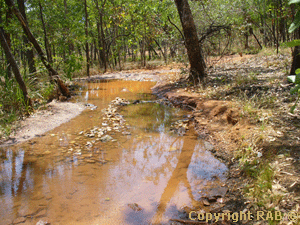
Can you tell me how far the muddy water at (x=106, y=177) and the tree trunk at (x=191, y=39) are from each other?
3650mm

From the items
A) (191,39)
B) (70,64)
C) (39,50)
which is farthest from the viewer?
(70,64)

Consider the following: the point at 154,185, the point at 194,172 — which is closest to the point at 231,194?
the point at 194,172

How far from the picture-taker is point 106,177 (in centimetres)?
329

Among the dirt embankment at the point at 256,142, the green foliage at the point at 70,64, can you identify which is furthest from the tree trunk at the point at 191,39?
the green foliage at the point at 70,64

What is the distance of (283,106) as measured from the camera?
13.5 feet

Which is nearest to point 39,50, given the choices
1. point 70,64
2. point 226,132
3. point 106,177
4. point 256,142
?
point 70,64

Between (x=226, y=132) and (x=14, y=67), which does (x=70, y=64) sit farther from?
(x=226, y=132)

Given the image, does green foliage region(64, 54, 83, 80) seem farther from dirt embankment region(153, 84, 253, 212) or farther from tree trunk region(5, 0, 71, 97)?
dirt embankment region(153, 84, 253, 212)

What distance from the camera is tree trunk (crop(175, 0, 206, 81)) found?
7477 mm

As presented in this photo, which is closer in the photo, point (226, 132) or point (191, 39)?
point (226, 132)

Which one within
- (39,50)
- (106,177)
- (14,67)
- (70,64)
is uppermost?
(39,50)

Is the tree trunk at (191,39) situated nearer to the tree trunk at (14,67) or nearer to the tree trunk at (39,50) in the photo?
the tree trunk at (39,50)

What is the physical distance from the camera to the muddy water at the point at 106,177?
2.54 metres

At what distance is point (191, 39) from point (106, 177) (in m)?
5.97
